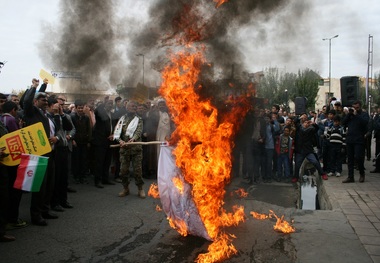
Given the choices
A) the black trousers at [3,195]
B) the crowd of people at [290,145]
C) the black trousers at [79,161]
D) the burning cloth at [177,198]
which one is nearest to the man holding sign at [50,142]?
the black trousers at [3,195]

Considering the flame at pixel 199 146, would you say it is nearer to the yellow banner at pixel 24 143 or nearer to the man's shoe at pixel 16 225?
the yellow banner at pixel 24 143

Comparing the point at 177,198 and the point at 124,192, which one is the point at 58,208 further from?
the point at 177,198

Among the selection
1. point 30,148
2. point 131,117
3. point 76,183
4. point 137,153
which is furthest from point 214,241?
point 76,183

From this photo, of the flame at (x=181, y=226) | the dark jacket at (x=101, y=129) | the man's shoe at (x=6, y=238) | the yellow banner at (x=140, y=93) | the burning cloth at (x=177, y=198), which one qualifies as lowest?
the man's shoe at (x=6, y=238)

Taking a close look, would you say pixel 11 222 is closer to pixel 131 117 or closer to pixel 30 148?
pixel 30 148

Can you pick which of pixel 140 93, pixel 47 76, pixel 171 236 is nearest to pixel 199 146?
pixel 171 236

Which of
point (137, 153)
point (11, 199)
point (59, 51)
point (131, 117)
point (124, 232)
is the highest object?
point (59, 51)

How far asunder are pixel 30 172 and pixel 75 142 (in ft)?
12.3

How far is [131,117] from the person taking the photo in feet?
24.5

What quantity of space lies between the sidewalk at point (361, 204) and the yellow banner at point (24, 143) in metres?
4.70

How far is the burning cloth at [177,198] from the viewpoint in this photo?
14.0 ft

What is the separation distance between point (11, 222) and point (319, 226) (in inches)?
184

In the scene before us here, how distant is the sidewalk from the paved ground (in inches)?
0.6

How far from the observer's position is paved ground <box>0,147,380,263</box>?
4.09 m
